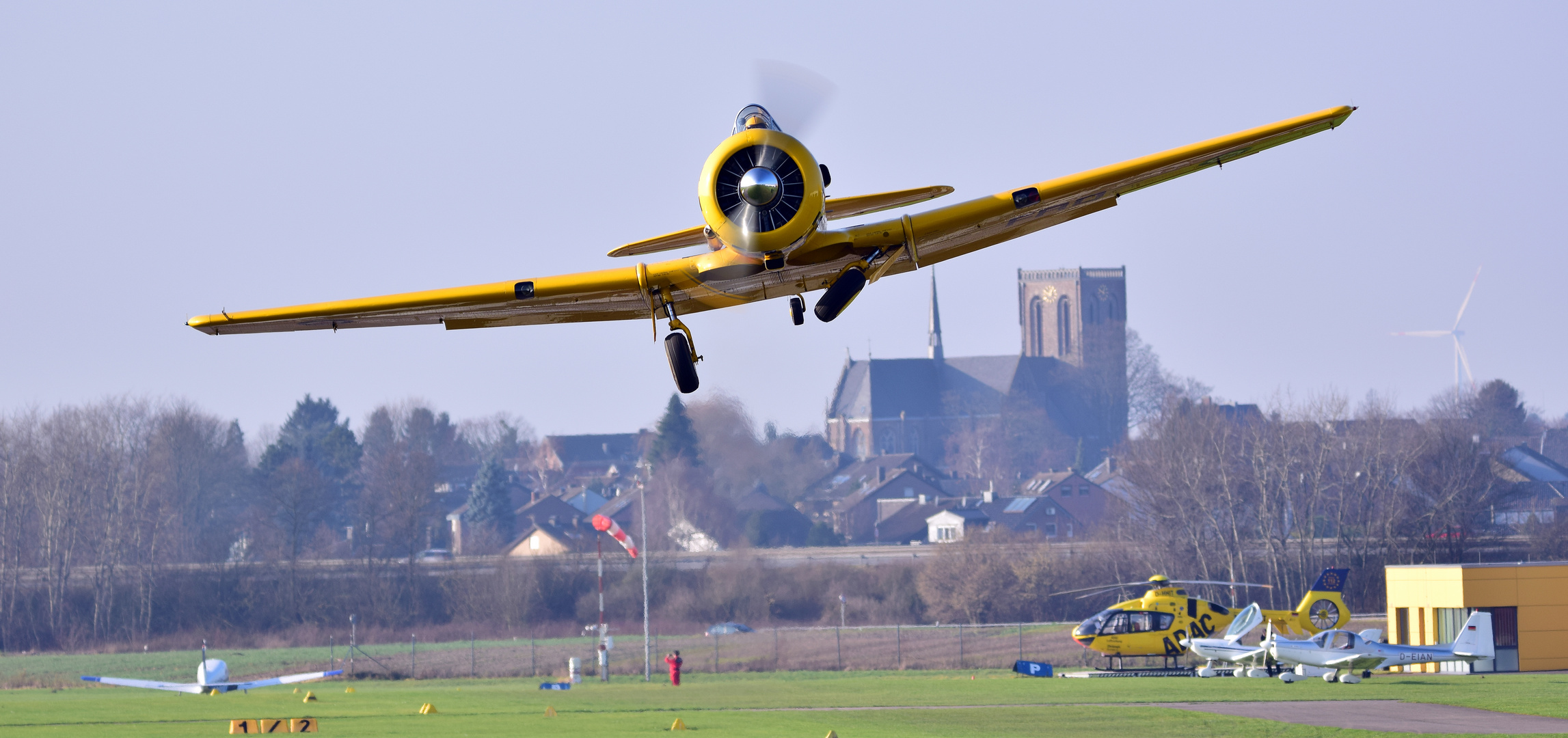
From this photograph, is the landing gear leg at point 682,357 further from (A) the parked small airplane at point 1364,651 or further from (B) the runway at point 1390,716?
(A) the parked small airplane at point 1364,651

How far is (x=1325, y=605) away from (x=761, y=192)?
1802 inches

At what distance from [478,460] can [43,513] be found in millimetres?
67852

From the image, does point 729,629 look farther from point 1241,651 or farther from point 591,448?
point 591,448

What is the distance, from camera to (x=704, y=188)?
14.6 m

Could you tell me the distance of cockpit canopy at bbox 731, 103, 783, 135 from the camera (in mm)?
15008

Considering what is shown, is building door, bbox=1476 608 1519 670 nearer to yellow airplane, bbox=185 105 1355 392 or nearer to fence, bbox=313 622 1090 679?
fence, bbox=313 622 1090 679

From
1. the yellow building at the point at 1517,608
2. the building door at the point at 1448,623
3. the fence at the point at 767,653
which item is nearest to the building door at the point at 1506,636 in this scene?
the yellow building at the point at 1517,608

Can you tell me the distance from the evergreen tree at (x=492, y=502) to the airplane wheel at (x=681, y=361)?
11312cm

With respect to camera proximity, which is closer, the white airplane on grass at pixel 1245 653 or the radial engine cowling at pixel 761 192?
the radial engine cowling at pixel 761 192

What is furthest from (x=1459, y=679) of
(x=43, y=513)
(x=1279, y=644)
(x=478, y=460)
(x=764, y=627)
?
(x=478, y=460)

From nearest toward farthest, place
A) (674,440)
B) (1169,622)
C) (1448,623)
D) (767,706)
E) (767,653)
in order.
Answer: (767,706) → (1169,622) → (1448,623) → (767,653) → (674,440)

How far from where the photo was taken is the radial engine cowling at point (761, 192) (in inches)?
565

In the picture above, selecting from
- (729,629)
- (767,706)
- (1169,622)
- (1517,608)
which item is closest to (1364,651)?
(1169,622)

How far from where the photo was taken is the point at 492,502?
436ft
